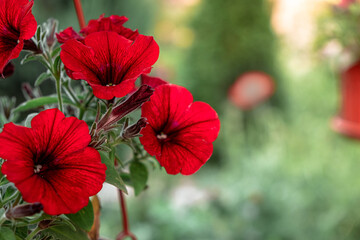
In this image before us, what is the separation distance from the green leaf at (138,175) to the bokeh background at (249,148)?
0.71m

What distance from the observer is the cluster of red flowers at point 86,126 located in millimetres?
324

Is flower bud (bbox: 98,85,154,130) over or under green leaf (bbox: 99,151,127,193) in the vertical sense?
over

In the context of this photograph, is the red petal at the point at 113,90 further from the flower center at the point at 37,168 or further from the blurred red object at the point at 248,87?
the blurred red object at the point at 248,87

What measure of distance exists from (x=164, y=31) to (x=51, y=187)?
637 cm

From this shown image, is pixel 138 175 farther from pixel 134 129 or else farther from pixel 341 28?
pixel 341 28

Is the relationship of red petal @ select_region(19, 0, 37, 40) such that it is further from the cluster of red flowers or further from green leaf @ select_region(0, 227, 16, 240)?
green leaf @ select_region(0, 227, 16, 240)

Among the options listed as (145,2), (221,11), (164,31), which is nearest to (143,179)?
(145,2)

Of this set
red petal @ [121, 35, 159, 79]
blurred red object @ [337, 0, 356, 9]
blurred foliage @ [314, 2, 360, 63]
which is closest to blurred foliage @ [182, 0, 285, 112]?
blurred foliage @ [314, 2, 360, 63]

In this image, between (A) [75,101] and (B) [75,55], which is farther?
(A) [75,101]

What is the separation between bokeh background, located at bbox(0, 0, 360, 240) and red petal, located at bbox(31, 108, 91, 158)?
0.83 meters

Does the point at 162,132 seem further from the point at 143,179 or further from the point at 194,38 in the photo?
the point at 194,38

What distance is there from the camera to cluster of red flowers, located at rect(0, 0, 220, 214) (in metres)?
0.32

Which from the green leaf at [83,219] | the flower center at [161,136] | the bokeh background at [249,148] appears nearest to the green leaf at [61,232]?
the green leaf at [83,219]

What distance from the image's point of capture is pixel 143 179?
0.50 metres
